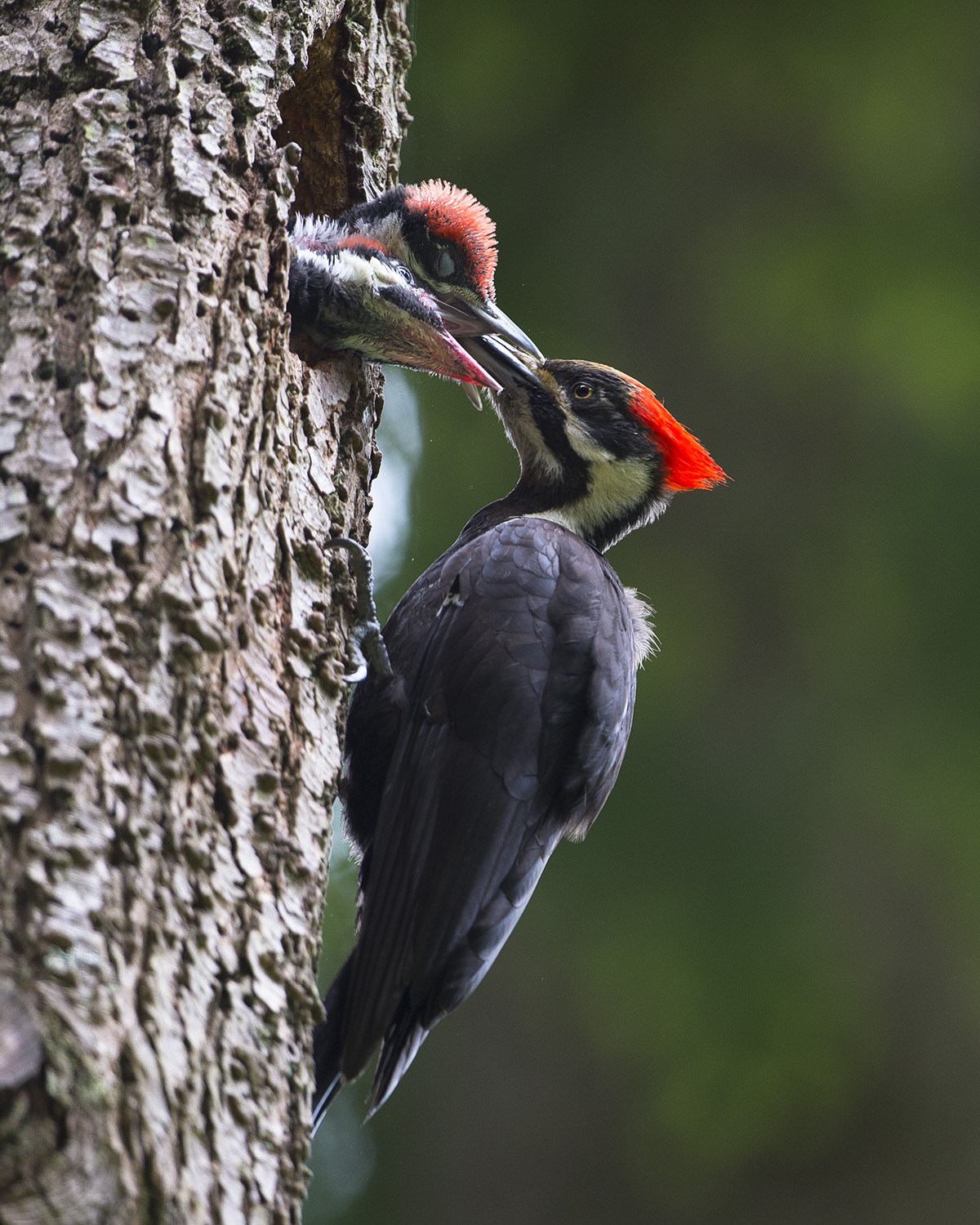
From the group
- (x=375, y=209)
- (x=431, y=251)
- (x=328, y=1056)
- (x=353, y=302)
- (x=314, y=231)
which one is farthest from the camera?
(x=431, y=251)

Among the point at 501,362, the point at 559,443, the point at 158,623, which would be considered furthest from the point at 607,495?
the point at 158,623

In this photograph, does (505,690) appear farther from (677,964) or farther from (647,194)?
(647,194)

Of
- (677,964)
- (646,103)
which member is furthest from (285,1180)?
(646,103)

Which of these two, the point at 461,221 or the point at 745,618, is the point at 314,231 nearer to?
the point at 461,221

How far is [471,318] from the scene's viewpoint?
2.91 meters

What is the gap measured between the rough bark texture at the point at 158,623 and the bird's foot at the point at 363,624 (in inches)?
3.2

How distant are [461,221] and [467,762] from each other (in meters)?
1.29

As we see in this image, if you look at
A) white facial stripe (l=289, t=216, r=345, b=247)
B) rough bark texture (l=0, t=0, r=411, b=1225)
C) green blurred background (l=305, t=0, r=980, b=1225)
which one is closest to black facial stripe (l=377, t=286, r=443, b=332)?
white facial stripe (l=289, t=216, r=345, b=247)

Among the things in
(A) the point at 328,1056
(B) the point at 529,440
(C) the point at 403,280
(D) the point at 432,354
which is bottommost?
(A) the point at 328,1056

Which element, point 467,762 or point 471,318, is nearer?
point 467,762

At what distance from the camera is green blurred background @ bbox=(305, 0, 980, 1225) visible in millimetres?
3953

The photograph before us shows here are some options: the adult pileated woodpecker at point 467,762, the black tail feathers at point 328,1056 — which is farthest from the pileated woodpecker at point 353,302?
the black tail feathers at point 328,1056

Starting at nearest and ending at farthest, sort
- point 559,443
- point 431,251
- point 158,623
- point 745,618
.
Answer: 1. point 158,623
2. point 431,251
3. point 559,443
4. point 745,618

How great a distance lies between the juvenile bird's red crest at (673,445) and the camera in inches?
125
